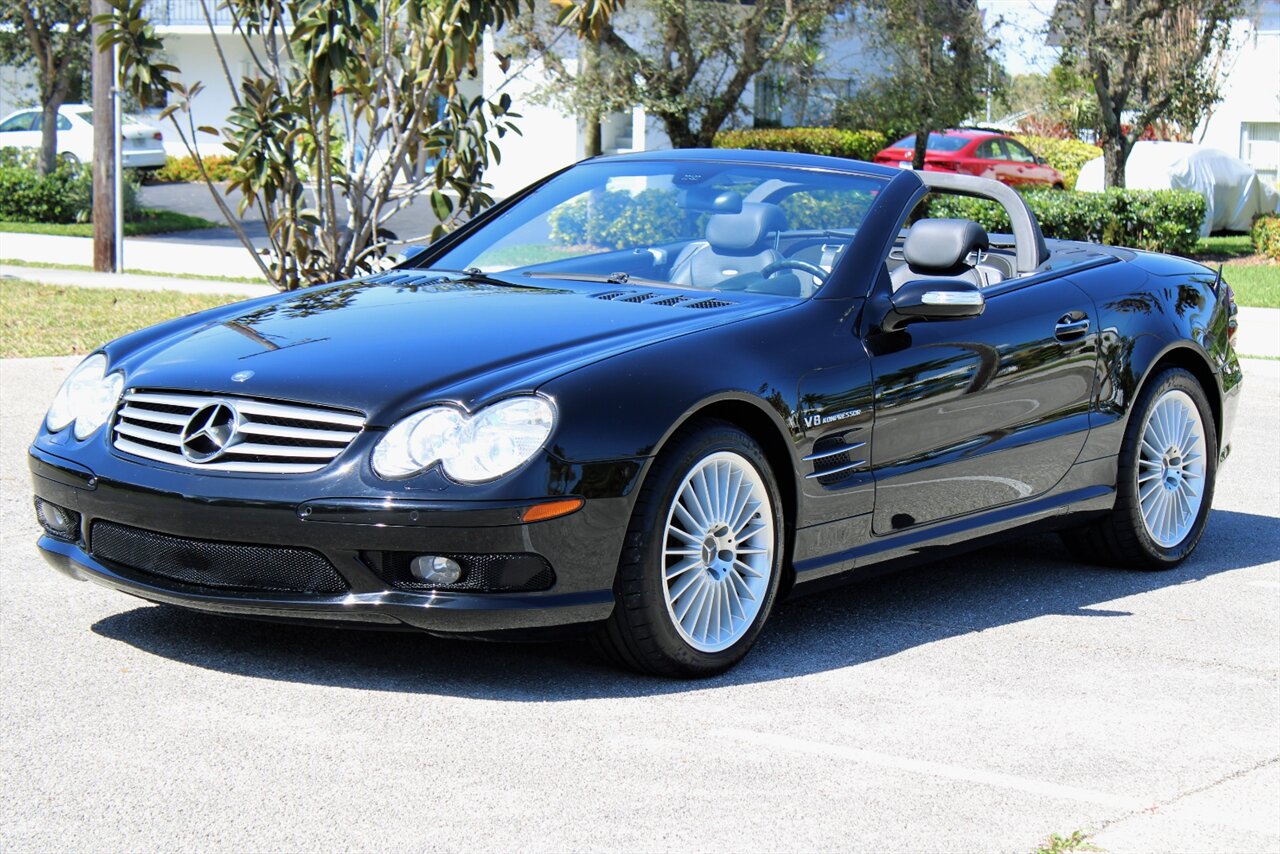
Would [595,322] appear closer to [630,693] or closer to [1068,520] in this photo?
[630,693]

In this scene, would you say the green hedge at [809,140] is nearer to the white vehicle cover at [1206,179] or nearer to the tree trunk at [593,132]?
the white vehicle cover at [1206,179]

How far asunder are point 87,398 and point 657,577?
174cm

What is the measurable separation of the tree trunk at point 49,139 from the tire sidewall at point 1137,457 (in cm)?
2852

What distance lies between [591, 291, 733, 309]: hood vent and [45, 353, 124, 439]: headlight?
144 cm

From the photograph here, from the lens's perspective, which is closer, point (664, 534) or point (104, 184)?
point (664, 534)

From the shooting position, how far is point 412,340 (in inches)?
189

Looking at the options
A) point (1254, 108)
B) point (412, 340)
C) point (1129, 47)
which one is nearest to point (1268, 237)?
point (1129, 47)

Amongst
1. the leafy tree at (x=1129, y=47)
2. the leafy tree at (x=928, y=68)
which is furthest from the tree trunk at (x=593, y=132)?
the leafy tree at (x=1129, y=47)

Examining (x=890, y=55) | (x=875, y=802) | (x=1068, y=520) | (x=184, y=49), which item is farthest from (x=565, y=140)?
(x=875, y=802)

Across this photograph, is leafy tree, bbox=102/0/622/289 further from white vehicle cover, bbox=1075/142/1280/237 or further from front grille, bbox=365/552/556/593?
white vehicle cover, bbox=1075/142/1280/237

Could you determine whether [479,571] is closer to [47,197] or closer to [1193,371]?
[1193,371]

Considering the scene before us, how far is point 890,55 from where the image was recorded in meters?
22.4

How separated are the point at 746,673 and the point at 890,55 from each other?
18510mm

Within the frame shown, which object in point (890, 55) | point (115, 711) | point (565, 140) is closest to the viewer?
point (115, 711)
